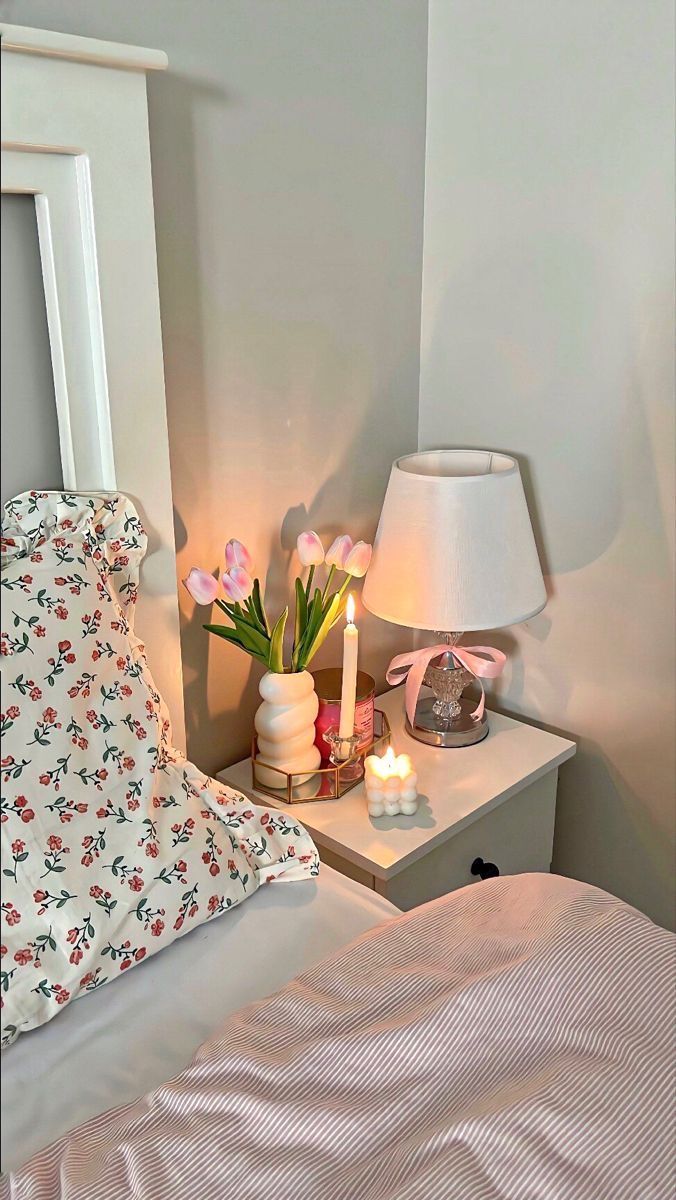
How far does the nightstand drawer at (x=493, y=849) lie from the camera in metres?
1.32

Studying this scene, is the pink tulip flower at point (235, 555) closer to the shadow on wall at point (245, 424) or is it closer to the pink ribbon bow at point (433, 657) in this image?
the shadow on wall at point (245, 424)

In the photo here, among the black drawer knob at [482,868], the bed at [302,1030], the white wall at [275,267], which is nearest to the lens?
the bed at [302,1030]

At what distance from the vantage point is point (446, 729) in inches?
59.9

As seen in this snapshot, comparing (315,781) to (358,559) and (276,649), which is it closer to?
(276,649)

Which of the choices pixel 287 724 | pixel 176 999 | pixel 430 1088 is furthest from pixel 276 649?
pixel 430 1088

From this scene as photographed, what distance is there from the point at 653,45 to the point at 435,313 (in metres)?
0.48

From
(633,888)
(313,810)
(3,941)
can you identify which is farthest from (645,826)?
(3,941)

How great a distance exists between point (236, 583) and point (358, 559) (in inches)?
8.7

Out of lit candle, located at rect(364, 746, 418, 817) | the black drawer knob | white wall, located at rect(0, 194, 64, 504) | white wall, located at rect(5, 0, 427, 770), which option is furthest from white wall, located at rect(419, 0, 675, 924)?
white wall, located at rect(0, 194, 64, 504)

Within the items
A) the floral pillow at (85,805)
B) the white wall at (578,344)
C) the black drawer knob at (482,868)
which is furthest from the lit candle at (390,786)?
the white wall at (578,344)

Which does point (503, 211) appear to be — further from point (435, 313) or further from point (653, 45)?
point (653, 45)

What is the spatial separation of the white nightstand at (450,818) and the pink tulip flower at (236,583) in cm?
29

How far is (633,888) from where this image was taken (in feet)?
5.32

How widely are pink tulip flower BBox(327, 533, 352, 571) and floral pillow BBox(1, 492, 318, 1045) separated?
41 cm
